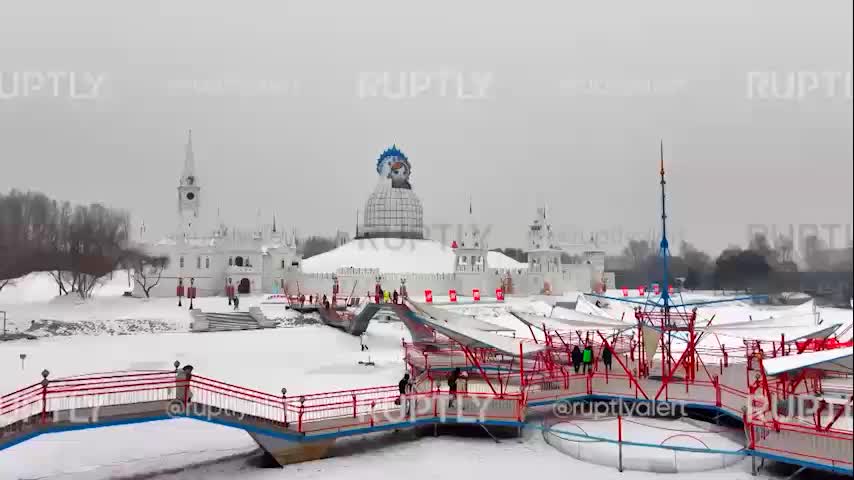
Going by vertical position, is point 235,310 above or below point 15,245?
below

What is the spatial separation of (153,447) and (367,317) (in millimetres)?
19885

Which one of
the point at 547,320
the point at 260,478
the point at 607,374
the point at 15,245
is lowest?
the point at 260,478

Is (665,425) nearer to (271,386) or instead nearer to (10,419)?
(271,386)

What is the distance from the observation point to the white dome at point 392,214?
7338 cm

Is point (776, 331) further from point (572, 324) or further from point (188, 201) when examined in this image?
point (188, 201)

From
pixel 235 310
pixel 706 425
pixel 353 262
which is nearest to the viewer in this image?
pixel 706 425

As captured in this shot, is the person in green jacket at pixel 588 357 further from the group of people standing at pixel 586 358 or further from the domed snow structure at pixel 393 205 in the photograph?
the domed snow structure at pixel 393 205

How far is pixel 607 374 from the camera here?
20375 millimetres

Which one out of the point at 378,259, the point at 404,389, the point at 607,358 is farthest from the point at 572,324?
the point at 378,259

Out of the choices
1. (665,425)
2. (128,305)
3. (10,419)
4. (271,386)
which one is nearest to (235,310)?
(128,305)

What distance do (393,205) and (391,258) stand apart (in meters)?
10.2

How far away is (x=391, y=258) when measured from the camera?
6512 cm
